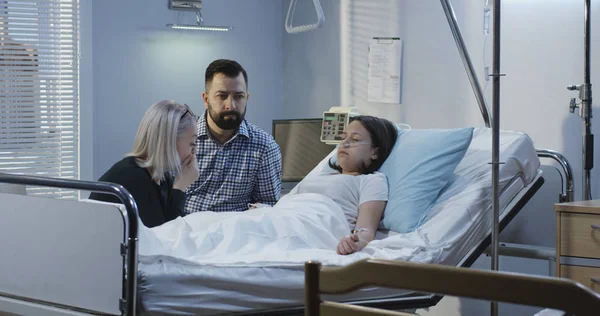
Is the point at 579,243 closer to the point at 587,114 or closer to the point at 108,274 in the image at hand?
the point at 587,114

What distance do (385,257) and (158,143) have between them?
821 millimetres

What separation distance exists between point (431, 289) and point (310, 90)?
142 inches

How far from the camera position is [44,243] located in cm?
200

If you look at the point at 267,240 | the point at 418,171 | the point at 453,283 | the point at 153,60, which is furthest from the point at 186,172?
the point at 153,60

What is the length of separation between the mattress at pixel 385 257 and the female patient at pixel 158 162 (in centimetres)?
39

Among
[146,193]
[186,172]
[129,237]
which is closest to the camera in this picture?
[129,237]

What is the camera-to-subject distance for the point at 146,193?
232cm

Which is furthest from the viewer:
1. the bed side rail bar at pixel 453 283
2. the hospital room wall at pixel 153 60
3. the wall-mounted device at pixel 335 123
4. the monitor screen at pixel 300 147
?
the hospital room wall at pixel 153 60

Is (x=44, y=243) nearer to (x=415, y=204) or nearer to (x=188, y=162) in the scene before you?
(x=188, y=162)

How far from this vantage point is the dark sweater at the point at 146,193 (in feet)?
7.41

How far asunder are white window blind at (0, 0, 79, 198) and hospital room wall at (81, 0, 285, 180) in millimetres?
77

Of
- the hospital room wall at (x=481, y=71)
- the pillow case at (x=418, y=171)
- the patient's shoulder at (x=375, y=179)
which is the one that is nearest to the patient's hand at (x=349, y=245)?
the pillow case at (x=418, y=171)

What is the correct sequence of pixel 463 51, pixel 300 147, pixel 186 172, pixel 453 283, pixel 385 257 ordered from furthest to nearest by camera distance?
1. pixel 300 147
2. pixel 463 51
3. pixel 186 172
4. pixel 385 257
5. pixel 453 283

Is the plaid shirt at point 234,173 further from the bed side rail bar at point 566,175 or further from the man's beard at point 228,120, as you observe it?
the bed side rail bar at point 566,175
